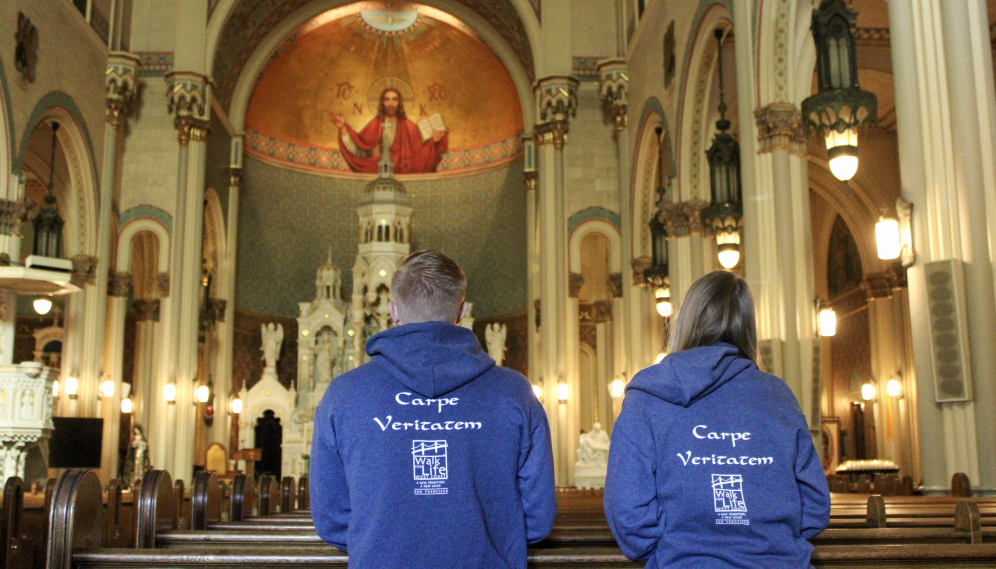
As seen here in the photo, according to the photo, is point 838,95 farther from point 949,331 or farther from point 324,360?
A: point 324,360

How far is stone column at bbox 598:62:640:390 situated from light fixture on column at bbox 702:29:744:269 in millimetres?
7242

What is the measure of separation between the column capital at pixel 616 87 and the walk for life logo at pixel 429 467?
63.4 feet

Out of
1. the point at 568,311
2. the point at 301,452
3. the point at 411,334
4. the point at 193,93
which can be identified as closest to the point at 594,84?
the point at 568,311

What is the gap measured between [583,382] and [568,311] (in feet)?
27.4

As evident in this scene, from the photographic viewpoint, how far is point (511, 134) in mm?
30094

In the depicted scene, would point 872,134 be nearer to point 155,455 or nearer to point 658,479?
point 155,455

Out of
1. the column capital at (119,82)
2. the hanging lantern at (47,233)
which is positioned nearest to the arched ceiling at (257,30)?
the column capital at (119,82)

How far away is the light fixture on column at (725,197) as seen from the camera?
1241 centimetres

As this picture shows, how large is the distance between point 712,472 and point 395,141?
97.1ft

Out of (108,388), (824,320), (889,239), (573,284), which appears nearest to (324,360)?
(108,388)

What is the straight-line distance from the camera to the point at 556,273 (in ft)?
72.0

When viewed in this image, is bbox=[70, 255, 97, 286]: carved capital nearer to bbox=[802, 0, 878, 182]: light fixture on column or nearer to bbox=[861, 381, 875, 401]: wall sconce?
bbox=[802, 0, 878, 182]: light fixture on column

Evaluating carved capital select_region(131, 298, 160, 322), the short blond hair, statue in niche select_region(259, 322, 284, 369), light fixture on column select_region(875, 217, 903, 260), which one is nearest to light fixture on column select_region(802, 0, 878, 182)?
light fixture on column select_region(875, 217, 903, 260)

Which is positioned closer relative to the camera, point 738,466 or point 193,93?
point 738,466
